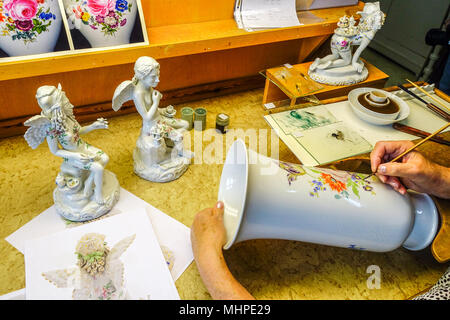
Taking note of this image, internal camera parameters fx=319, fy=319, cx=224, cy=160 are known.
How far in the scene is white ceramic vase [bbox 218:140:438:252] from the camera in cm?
74

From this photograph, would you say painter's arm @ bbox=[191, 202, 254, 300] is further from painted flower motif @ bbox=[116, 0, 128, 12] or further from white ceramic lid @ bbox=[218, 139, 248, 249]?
painted flower motif @ bbox=[116, 0, 128, 12]

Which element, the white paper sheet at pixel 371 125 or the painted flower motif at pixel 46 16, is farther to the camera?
the white paper sheet at pixel 371 125

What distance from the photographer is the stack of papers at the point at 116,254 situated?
828 mm

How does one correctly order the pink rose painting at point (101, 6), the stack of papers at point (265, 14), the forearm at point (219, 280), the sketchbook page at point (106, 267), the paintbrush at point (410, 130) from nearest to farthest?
the forearm at point (219, 280), the sketchbook page at point (106, 267), the pink rose painting at point (101, 6), the paintbrush at point (410, 130), the stack of papers at point (265, 14)

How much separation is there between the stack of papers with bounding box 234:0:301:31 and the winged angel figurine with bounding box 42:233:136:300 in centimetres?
99

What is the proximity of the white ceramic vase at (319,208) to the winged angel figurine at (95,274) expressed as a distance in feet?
1.08

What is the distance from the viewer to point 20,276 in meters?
0.85

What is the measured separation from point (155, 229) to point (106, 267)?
18 cm

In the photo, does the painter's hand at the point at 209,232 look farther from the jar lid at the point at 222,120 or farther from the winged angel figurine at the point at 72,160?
the jar lid at the point at 222,120

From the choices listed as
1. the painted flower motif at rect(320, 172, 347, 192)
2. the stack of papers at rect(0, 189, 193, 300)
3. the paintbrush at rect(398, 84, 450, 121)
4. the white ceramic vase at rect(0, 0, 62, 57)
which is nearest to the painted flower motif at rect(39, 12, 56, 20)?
the white ceramic vase at rect(0, 0, 62, 57)

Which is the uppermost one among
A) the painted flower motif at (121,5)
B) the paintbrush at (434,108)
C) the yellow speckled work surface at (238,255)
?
the painted flower motif at (121,5)

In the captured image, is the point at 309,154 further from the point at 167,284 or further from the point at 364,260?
the point at 167,284

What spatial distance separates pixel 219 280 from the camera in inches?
29.3

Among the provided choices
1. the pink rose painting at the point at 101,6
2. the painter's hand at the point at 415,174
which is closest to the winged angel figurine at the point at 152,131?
the pink rose painting at the point at 101,6
